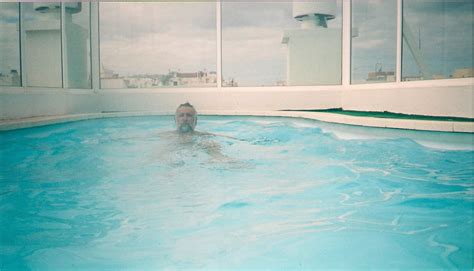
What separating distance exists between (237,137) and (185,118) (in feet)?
3.72

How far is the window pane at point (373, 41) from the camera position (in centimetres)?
626

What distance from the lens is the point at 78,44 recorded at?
791cm

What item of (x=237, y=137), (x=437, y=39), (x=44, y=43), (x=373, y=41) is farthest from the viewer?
(x=44, y=43)

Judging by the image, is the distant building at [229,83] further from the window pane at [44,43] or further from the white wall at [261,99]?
the window pane at [44,43]

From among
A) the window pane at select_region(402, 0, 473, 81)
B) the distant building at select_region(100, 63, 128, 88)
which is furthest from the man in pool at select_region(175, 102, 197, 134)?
the distant building at select_region(100, 63, 128, 88)

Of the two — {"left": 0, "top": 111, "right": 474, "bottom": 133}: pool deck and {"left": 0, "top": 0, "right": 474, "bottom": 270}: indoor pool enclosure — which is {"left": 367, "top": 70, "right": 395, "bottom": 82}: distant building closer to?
{"left": 0, "top": 0, "right": 474, "bottom": 270}: indoor pool enclosure

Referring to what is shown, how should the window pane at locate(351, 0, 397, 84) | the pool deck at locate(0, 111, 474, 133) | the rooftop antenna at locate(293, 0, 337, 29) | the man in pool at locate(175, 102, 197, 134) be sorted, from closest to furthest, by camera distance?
the pool deck at locate(0, 111, 474, 133), the man in pool at locate(175, 102, 197, 134), the window pane at locate(351, 0, 397, 84), the rooftop antenna at locate(293, 0, 337, 29)

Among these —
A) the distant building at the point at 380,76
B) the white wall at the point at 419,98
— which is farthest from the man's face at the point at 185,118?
the distant building at the point at 380,76

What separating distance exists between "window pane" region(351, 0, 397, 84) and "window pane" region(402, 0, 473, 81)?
276mm

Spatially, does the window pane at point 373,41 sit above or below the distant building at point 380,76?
above

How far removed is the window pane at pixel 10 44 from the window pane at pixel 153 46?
2.66 m

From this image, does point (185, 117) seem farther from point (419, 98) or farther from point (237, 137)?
point (419, 98)

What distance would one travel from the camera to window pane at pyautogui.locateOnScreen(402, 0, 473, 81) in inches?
191

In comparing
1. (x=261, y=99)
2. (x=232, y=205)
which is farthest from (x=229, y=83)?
(x=232, y=205)
